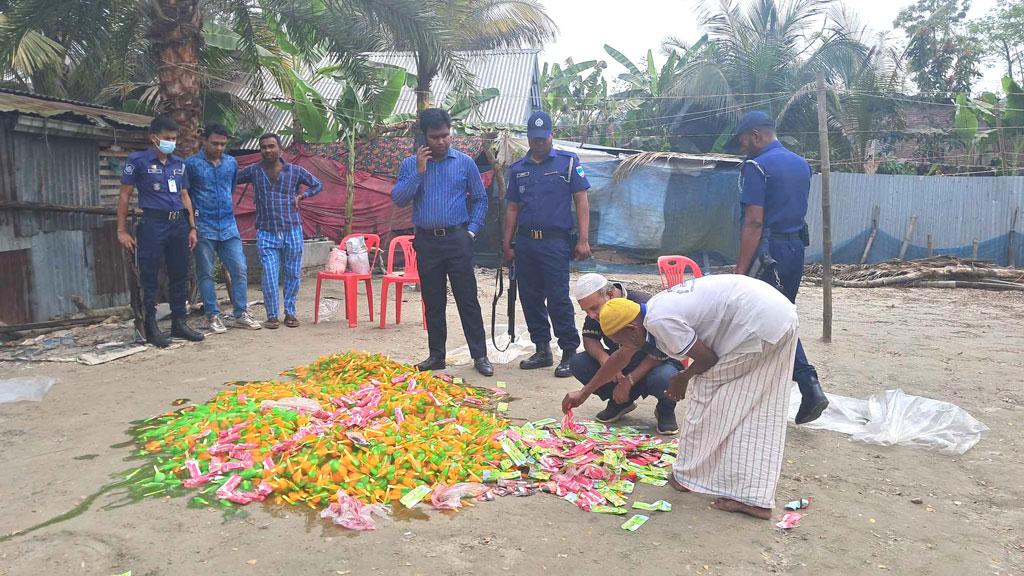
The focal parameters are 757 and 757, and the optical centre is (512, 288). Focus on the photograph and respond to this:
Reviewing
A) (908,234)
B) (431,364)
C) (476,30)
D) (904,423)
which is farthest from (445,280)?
(476,30)

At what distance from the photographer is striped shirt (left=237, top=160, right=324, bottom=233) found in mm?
7336

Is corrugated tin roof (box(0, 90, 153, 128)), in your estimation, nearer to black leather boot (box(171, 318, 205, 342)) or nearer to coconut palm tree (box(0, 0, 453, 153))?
coconut palm tree (box(0, 0, 453, 153))

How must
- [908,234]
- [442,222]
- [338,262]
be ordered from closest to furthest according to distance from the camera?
[442,222], [338,262], [908,234]

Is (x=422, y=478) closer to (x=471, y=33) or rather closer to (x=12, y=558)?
(x=12, y=558)

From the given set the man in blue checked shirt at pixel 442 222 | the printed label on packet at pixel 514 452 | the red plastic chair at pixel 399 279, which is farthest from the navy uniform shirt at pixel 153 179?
the printed label on packet at pixel 514 452

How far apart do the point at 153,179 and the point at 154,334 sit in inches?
53.0

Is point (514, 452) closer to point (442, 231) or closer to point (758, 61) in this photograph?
point (442, 231)

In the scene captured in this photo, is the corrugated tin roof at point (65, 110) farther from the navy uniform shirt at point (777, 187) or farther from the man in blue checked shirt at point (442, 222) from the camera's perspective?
the navy uniform shirt at point (777, 187)

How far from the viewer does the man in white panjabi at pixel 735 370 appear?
3.15m

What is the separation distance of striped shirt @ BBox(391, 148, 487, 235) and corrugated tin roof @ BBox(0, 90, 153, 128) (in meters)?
3.91

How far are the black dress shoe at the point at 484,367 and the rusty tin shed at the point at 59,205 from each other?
480 centimetres

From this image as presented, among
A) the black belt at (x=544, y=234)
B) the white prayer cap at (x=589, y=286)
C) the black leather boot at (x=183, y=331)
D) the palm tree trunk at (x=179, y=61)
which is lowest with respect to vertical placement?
the black leather boot at (x=183, y=331)

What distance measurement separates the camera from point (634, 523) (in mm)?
3211

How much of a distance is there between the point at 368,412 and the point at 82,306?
5.45 m
